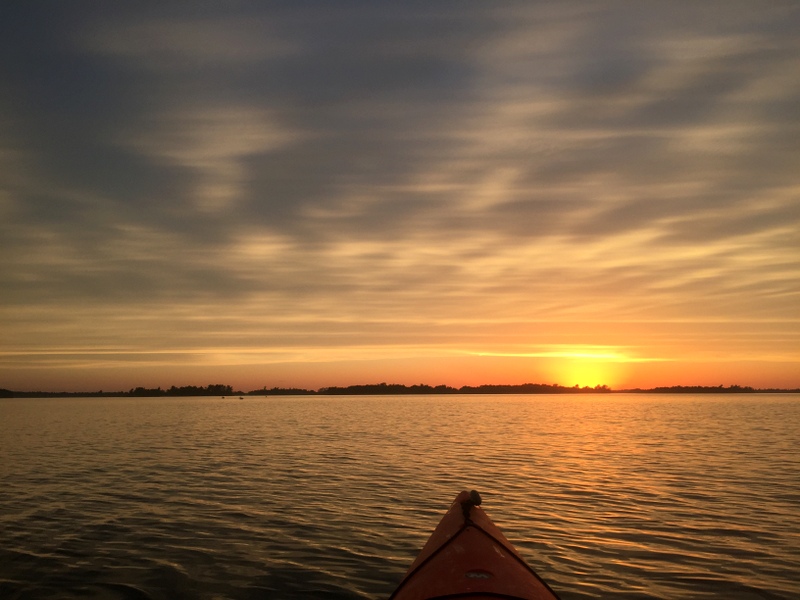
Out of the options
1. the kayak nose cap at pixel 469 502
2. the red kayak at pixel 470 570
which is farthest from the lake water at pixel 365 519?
the red kayak at pixel 470 570

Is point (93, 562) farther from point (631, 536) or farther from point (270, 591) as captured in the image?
point (631, 536)

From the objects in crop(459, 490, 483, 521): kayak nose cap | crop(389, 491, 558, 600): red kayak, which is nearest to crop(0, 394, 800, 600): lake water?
crop(459, 490, 483, 521): kayak nose cap

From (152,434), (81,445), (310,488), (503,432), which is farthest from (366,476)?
(152,434)

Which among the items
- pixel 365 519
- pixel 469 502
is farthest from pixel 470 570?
pixel 365 519

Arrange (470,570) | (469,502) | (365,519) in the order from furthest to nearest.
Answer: (365,519)
(469,502)
(470,570)

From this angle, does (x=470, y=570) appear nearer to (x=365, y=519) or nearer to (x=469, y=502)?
(x=469, y=502)

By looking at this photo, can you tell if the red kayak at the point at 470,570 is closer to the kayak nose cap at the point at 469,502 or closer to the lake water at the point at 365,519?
the kayak nose cap at the point at 469,502

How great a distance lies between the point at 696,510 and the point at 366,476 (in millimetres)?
14110

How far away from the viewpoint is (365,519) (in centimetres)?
→ 1822

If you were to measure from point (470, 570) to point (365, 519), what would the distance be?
1006 centimetres

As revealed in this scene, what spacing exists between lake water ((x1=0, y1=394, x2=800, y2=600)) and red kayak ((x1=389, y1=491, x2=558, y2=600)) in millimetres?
2881

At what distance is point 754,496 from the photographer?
22.6m

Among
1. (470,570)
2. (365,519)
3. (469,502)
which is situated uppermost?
(469,502)

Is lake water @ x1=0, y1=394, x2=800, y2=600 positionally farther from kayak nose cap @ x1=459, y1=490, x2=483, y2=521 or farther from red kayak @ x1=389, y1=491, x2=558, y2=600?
red kayak @ x1=389, y1=491, x2=558, y2=600
